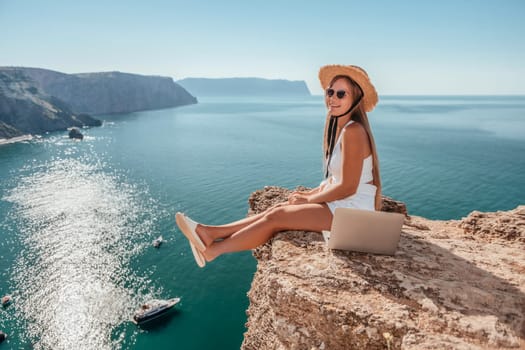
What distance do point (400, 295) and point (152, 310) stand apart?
2433 centimetres

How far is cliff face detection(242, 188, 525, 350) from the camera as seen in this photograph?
3654mm

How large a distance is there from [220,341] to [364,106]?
22.6 meters

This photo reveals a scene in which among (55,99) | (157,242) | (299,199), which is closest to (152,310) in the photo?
(157,242)

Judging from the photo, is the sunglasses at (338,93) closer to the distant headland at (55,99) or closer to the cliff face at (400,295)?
the cliff face at (400,295)

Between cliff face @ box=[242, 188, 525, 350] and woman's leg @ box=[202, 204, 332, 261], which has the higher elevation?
woman's leg @ box=[202, 204, 332, 261]

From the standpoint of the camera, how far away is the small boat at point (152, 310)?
24078 mm

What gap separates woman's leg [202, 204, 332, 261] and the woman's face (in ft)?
5.68

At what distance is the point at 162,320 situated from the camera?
2472 cm

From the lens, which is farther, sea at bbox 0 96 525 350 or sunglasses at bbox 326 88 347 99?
sea at bbox 0 96 525 350

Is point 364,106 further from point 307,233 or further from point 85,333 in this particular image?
point 85,333

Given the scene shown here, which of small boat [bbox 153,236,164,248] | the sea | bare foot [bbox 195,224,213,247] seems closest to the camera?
bare foot [bbox 195,224,213,247]

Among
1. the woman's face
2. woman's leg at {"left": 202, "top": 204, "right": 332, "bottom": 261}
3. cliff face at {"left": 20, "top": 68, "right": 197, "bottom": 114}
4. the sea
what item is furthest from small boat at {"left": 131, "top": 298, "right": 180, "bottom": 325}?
cliff face at {"left": 20, "top": 68, "right": 197, "bottom": 114}

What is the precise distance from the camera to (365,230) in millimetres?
4809

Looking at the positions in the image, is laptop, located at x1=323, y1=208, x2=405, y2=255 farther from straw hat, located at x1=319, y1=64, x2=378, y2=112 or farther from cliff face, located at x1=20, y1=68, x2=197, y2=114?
cliff face, located at x1=20, y1=68, x2=197, y2=114
